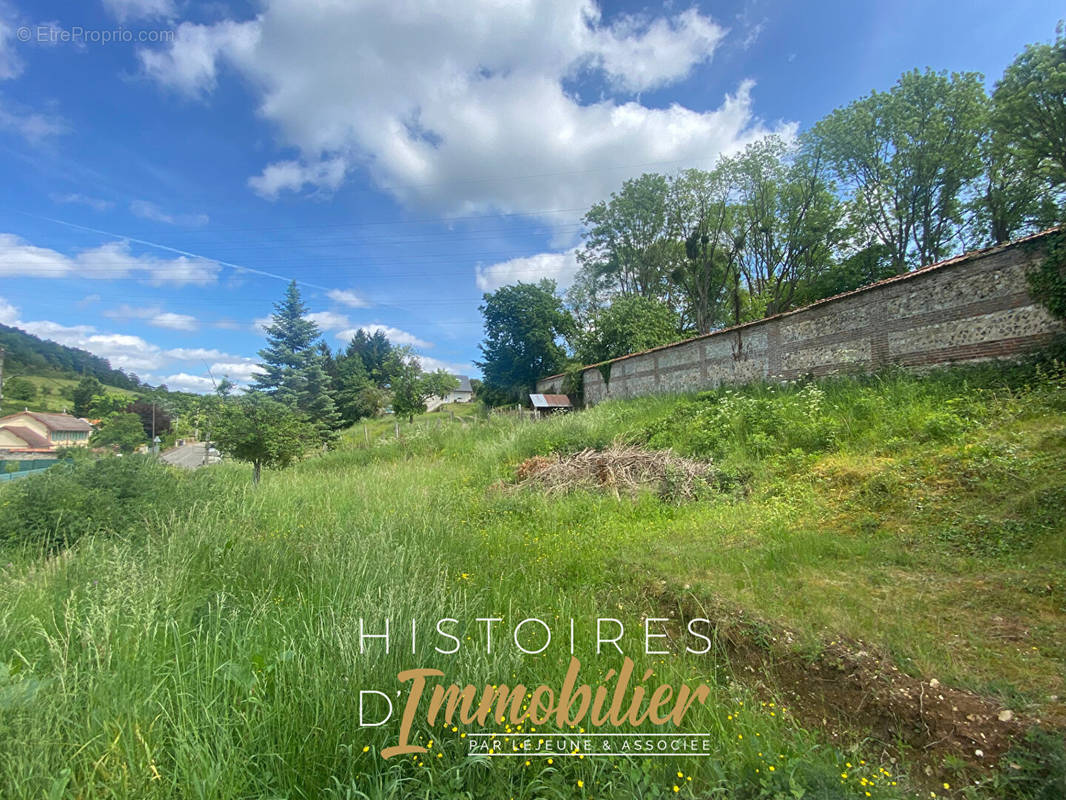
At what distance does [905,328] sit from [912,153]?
1636cm

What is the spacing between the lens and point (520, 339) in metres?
28.5

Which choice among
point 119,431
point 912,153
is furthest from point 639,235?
point 119,431

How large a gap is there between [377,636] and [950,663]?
302cm

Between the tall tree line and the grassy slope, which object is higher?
the tall tree line

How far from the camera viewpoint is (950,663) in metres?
2.27

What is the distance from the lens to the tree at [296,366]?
56.4 ft

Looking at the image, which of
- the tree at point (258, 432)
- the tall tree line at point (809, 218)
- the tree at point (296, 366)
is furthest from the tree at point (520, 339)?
the tree at point (258, 432)

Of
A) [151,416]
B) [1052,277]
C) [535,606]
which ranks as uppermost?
[1052,277]

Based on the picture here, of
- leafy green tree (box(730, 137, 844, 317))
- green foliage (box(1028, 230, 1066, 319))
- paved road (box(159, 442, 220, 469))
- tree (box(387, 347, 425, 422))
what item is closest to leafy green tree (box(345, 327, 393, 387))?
tree (box(387, 347, 425, 422))

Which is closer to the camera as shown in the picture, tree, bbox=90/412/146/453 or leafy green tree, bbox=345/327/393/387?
tree, bbox=90/412/146/453

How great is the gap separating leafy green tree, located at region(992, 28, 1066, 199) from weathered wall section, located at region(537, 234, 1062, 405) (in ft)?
34.1

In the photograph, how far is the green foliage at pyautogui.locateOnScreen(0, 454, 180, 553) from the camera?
4012 mm

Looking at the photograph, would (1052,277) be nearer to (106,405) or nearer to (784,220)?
(784,220)

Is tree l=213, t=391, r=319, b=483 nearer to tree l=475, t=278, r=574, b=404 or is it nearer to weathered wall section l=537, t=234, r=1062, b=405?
weathered wall section l=537, t=234, r=1062, b=405
